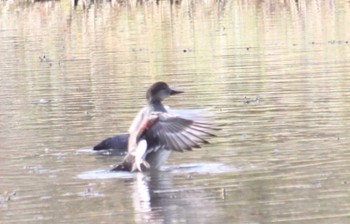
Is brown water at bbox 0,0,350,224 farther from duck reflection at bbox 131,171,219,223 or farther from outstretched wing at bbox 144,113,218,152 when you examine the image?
outstretched wing at bbox 144,113,218,152

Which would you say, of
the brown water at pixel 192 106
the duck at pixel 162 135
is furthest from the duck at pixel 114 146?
the duck at pixel 162 135

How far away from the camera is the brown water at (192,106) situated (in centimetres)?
916

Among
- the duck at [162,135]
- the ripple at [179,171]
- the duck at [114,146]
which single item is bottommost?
the ripple at [179,171]

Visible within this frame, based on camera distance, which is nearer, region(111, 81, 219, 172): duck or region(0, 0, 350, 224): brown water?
region(0, 0, 350, 224): brown water

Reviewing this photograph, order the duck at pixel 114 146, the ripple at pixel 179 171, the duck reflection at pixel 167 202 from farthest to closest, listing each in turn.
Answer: the duck at pixel 114 146 → the ripple at pixel 179 171 → the duck reflection at pixel 167 202

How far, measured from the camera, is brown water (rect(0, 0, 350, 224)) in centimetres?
916

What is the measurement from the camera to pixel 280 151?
37.0 ft

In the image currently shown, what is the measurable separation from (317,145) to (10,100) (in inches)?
265

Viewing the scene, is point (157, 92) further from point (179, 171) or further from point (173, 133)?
point (179, 171)

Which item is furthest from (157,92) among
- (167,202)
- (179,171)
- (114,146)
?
(167,202)

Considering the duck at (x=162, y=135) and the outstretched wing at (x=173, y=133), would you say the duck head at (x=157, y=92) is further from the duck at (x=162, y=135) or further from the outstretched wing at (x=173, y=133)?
the outstretched wing at (x=173, y=133)

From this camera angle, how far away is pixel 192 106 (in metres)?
14.9

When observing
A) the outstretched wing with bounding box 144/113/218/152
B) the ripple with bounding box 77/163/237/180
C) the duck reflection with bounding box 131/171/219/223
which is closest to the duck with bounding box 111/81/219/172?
the outstretched wing with bounding box 144/113/218/152

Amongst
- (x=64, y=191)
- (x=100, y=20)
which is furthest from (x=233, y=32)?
(x=64, y=191)
